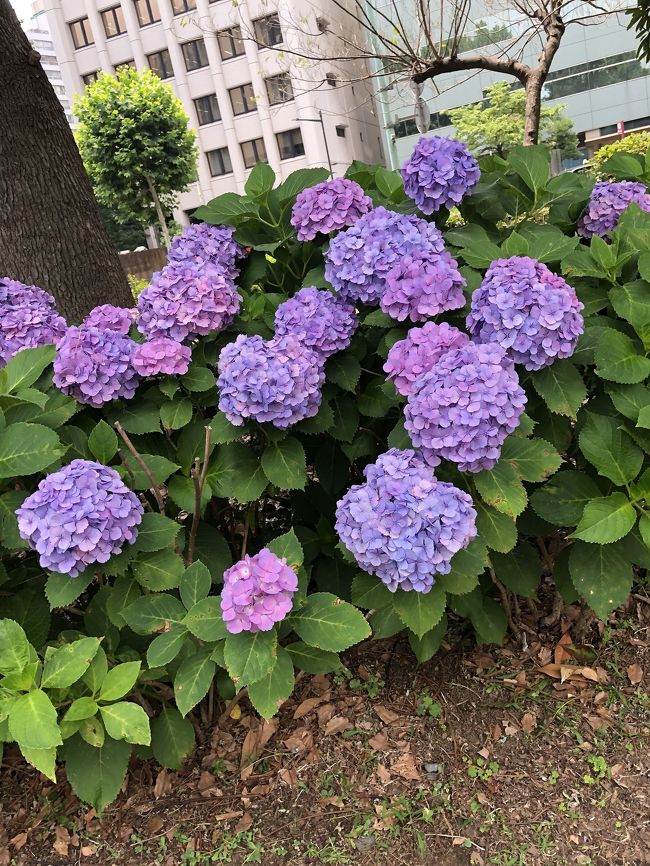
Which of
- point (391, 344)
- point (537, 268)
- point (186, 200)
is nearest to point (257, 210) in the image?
point (391, 344)

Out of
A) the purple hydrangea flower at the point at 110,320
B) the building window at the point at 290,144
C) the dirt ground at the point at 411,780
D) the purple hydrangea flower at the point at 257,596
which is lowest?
the dirt ground at the point at 411,780

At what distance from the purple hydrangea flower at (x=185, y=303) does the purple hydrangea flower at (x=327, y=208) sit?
1.05 ft

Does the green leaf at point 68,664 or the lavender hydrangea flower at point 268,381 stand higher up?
the lavender hydrangea flower at point 268,381

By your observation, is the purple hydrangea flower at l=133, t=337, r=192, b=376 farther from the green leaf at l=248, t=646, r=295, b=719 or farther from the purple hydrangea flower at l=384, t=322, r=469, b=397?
the green leaf at l=248, t=646, r=295, b=719

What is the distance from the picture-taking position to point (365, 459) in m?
2.31

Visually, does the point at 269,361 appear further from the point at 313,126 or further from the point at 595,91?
the point at 595,91

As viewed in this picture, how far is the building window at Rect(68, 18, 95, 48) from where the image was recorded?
3231 centimetres

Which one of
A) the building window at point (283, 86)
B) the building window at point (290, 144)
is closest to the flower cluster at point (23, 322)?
the building window at point (283, 86)

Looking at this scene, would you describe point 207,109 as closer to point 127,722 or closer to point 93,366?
point 93,366

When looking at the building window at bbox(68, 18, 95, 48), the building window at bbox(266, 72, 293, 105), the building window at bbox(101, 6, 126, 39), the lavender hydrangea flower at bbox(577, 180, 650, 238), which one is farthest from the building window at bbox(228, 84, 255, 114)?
the lavender hydrangea flower at bbox(577, 180, 650, 238)

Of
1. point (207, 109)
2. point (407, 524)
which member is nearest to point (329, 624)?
point (407, 524)

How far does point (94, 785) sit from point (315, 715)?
0.77 m

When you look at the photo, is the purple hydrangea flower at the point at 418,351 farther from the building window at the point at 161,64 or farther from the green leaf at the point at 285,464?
the building window at the point at 161,64

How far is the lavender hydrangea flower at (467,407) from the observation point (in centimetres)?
137
